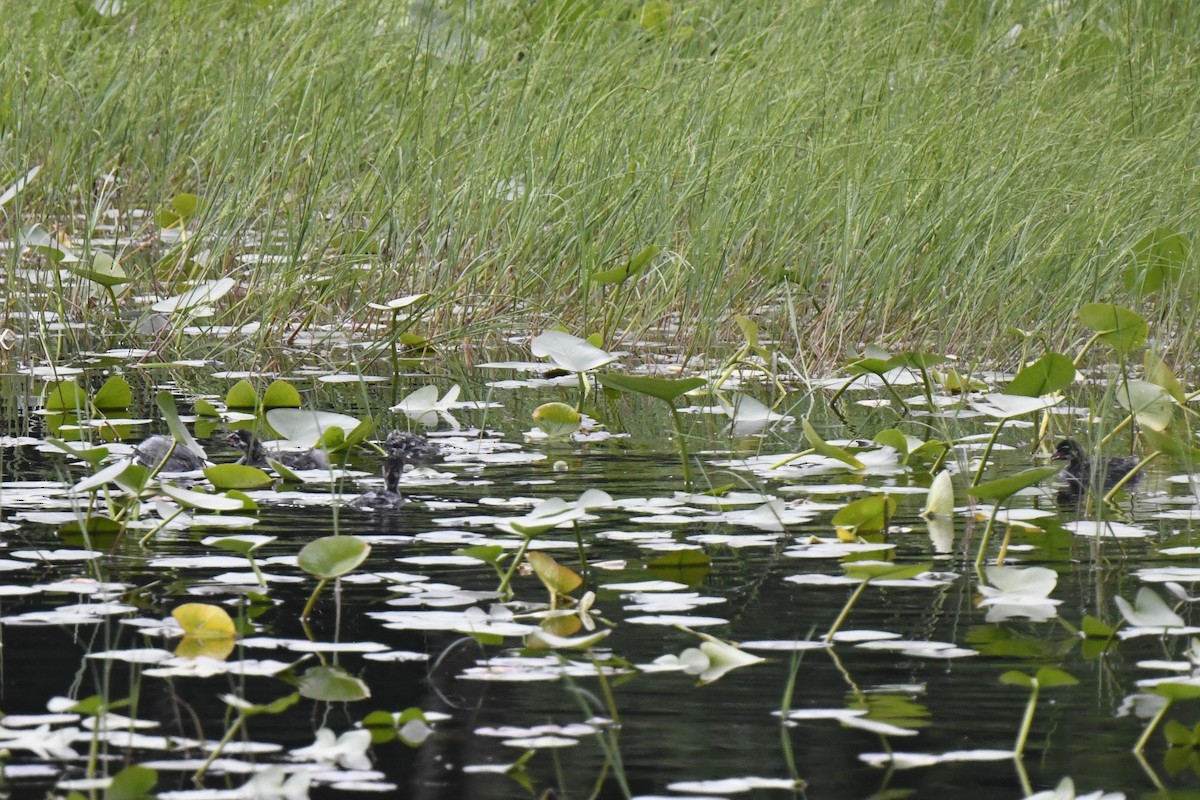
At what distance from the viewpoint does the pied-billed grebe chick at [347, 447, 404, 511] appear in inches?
124

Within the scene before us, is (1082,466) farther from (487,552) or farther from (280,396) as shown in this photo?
(280,396)

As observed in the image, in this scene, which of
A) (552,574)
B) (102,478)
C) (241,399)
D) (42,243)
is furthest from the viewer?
(42,243)

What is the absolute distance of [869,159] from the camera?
18.5 ft

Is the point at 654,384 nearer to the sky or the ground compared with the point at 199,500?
nearer to the sky

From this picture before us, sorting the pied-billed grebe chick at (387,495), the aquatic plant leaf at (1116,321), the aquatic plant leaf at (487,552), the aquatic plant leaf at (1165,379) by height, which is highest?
the aquatic plant leaf at (1116,321)

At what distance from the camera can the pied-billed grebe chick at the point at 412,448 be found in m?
3.67

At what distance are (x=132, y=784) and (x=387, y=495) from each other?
1485mm

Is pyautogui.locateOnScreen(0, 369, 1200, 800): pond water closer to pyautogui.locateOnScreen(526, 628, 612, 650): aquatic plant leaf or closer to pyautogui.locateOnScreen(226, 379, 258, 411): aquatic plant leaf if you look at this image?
pyautogui.locateOnScreen(526, 628, 612, 650): aquatic plant leaf

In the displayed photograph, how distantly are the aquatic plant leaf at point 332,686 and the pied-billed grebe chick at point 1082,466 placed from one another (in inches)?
72.1

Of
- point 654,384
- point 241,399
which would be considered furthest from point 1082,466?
point 241,399

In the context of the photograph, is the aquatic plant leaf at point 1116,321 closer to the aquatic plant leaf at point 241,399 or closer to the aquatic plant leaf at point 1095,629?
the aquatic plant leaf at point 1095,629

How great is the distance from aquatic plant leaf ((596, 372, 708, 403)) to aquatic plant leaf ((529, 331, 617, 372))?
0.44m

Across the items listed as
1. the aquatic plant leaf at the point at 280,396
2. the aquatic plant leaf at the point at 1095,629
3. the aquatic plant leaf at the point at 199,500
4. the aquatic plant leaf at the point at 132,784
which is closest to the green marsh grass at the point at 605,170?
the aquatic plant leaf at the point at 280,396

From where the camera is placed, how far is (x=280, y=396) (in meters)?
4.00
